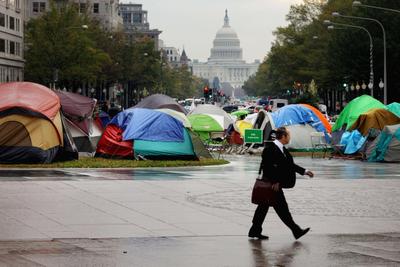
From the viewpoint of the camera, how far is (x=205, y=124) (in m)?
49.6

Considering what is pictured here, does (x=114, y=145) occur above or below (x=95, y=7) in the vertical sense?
below

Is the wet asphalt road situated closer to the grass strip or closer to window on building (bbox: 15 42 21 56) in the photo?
the grass strip

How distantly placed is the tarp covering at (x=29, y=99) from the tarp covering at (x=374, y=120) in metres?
12.1

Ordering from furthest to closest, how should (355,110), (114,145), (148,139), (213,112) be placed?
(213,112), (355,110), (114,145), (148,139)

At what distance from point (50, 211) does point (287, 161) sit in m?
5.23

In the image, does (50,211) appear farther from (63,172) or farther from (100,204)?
(63,172)

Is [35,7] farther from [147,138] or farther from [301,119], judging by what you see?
[147,138]

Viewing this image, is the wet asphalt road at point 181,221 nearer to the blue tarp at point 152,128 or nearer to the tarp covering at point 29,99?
the tarp covering at point 29,99

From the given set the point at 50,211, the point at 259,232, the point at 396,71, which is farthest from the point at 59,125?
the point at 396,71

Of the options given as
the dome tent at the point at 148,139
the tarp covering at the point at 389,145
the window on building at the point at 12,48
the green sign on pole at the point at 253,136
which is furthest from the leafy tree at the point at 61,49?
the dome tent at the point at 148,139

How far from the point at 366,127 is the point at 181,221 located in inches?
930

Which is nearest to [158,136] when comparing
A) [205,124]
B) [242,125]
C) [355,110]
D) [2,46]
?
[355,110]

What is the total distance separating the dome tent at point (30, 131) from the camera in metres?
33.3

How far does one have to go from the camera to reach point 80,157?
37.2 metres
